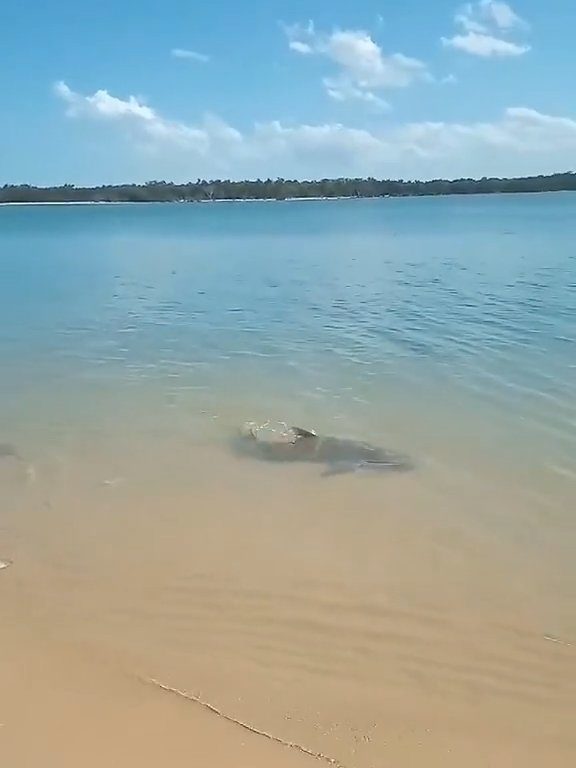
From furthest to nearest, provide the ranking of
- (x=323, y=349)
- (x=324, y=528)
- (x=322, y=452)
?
(x=323, y=349)
(x=322, y=452)
(x=324, y=528)

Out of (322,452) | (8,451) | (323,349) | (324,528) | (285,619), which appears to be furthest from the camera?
(323,349)

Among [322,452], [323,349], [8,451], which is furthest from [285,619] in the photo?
[323,349]

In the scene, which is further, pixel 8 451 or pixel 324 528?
pixel 8 451

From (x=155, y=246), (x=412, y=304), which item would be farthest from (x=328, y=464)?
(x=155, y=246)

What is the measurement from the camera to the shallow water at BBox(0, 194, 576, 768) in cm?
494

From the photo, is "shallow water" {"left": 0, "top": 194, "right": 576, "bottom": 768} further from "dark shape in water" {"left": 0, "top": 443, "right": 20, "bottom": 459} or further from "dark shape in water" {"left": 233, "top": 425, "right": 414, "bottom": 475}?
"dark shape in water" {"left": 233, "top": 425, "right": 414, "bottom": 475}

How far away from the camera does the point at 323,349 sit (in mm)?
16016

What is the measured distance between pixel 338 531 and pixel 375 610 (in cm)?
149

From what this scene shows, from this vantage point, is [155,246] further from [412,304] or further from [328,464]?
[328,464]

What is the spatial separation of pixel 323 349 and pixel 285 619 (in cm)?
1049

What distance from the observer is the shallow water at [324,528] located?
4.94 m

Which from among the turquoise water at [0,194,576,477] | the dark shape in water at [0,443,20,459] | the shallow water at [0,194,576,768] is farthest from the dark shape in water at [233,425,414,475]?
the dark shape in water at [0,443,20,459]

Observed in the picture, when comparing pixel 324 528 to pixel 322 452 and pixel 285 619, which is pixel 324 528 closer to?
pixel 285 619

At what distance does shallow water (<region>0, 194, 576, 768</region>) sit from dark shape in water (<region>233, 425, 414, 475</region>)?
26 centimetres
